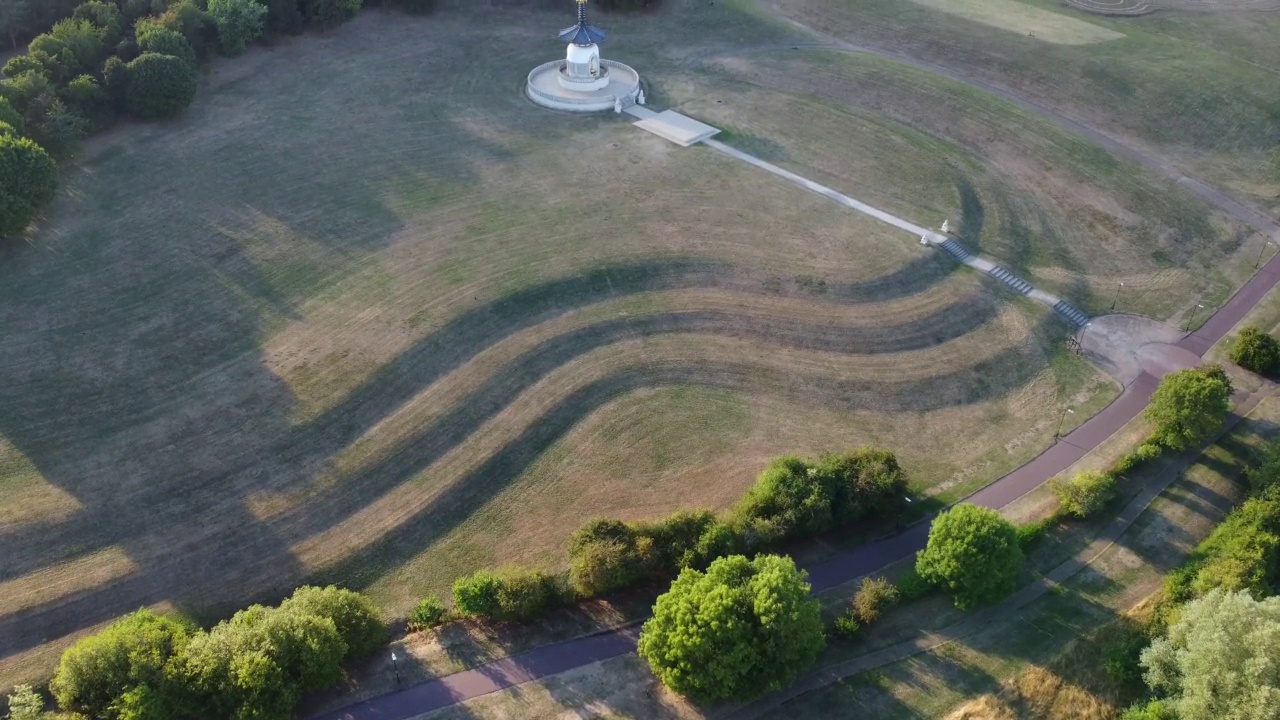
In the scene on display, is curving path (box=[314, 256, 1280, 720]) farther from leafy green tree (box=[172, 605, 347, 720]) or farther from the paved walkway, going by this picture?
the paved walkway

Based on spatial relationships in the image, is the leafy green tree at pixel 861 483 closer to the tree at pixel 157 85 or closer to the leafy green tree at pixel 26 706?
the leafy green tree at pixel 26 706

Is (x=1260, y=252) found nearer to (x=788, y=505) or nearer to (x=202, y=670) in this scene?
(x=788, y=505)

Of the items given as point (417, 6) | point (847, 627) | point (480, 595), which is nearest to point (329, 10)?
point (417, 6)

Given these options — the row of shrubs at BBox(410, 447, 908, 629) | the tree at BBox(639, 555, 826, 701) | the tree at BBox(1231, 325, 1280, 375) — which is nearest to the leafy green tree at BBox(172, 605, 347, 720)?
the row of shrubs at BBox(410, 447, 908, 629)

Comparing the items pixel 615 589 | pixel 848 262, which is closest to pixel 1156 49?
pixel 848 262

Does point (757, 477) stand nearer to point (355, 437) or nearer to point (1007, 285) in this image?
point (355, 437)

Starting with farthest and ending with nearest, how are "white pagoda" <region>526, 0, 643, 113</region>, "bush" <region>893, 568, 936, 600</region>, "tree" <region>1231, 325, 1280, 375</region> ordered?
"white pagoda" <region>526, 0, 643, 113</region>
"tree" <region>1231, 325, 1280, 375</region>
"bush" <region>893, 568, 936, 600</region>

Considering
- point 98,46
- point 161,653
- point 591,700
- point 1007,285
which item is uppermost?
point 98,46
